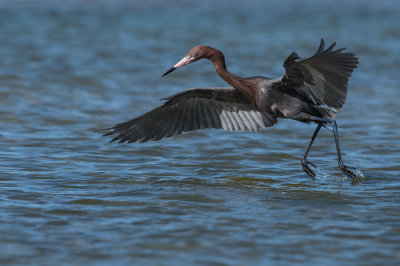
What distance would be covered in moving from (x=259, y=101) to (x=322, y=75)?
81cm

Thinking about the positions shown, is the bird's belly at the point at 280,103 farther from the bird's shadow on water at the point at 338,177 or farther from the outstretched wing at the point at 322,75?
the bird's shadow on water at the point at 338,177

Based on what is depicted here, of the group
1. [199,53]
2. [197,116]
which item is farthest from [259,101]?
[197,116]

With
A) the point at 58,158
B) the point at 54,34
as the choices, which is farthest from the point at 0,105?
the point at 54,34

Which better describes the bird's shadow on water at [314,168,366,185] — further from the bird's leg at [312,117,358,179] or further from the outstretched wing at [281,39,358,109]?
the outstretched wing at [281,39,358,109]

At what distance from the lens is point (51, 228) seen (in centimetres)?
660

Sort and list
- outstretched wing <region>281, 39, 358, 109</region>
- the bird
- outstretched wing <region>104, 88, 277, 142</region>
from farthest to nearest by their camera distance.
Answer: outstretched wing <region>104, 88, 277, 142</region>
the bird
outstretched wing <region>281, 39, 358, 109</region>

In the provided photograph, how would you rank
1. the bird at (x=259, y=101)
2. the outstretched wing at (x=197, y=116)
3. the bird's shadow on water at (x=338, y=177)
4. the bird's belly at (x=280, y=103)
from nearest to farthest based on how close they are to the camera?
the bird at (x=259, y=101), the bird's belly at (x=280, y=103), the bird's shadow on water at (x=338, y=177), the outstretched wing at (x=197, y=116)

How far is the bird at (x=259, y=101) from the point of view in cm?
808

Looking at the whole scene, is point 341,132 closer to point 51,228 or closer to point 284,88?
point 284,88

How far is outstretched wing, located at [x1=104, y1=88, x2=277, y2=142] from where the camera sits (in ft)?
30.1

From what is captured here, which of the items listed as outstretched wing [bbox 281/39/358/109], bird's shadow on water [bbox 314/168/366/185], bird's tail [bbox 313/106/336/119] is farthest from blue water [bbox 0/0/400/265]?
outstretched wing [bbox 281/39/358/109]

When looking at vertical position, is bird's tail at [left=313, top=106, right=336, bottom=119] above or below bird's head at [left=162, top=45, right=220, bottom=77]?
below

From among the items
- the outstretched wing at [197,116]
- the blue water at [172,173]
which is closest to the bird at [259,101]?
the outstretched wing at [197,116]

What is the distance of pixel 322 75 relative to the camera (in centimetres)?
819
